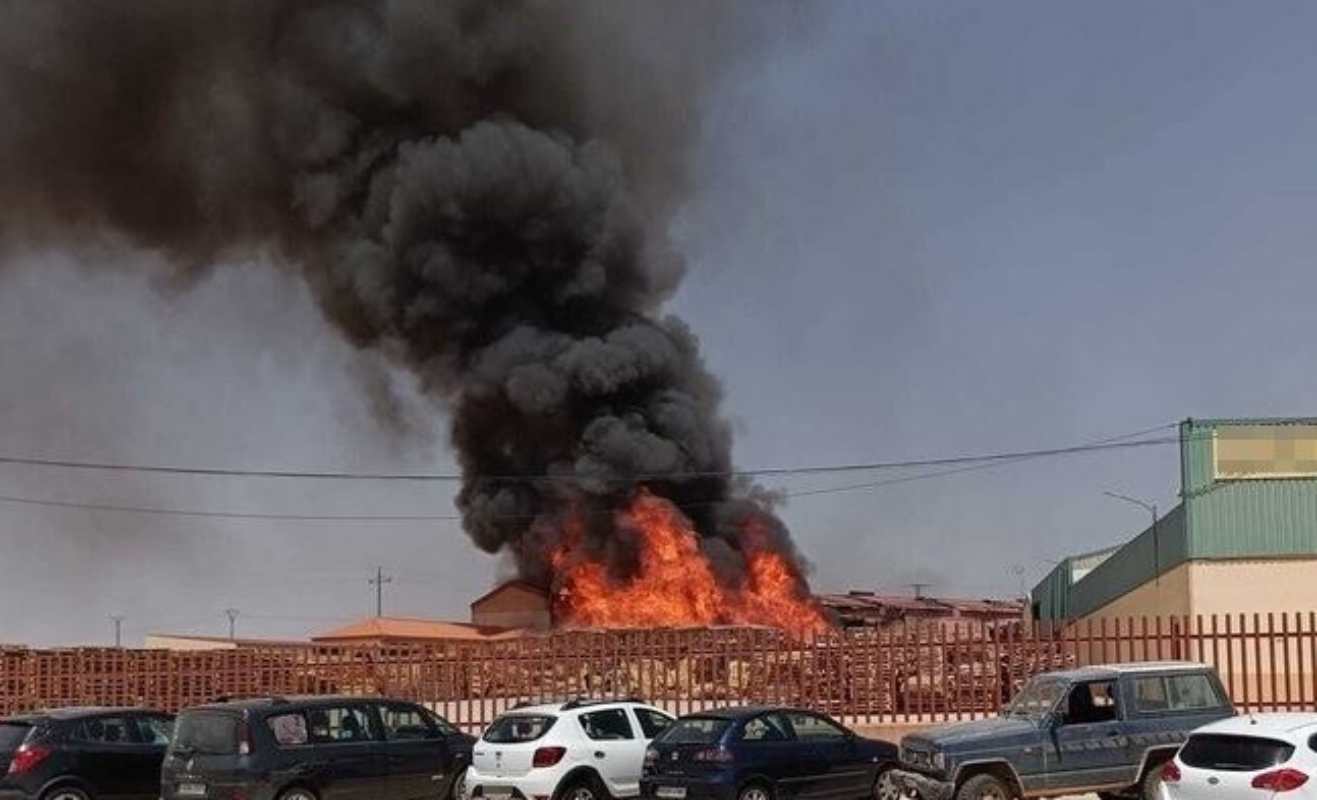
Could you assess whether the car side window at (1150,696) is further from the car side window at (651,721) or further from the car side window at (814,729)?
the car side window at (651,721)

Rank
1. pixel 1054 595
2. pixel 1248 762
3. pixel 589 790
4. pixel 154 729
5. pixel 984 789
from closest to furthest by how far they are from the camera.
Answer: pixel 1248 762 < pixel 984 789 < pixel 589 790 < pixel 154 729 < pixel 1054 595

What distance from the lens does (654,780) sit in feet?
58.8

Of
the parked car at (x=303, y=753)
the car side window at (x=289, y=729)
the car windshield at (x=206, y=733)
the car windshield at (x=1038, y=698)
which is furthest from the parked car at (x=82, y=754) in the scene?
the car windshield at (x=1038, y=698)

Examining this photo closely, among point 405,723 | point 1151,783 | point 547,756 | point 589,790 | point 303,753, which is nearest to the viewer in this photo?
point 1151,783

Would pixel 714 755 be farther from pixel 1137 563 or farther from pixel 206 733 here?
pixel 1137 563

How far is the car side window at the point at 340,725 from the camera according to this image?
17797 mm

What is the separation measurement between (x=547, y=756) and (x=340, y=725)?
226 cm

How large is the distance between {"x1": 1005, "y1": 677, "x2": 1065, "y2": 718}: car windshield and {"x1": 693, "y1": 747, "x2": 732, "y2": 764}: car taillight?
121 inches

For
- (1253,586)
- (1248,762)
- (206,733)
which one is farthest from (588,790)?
(1253,586)

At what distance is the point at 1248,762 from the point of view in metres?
12.9

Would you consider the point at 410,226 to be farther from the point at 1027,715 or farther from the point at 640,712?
the point at 1027,715

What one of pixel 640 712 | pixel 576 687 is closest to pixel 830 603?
pixel 576 687

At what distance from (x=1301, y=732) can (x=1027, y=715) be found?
16.5 ft

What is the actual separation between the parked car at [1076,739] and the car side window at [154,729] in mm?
8706
